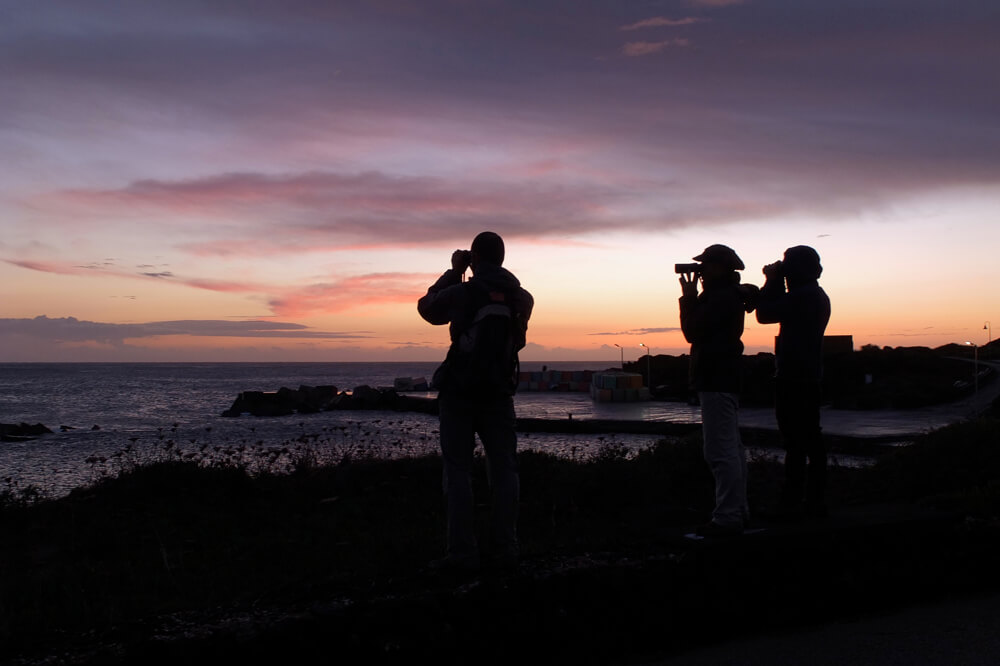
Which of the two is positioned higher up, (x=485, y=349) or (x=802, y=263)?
(x=802, y=263)

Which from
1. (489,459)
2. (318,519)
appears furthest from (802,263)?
(318,519)

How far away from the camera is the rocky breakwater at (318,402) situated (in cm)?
5272

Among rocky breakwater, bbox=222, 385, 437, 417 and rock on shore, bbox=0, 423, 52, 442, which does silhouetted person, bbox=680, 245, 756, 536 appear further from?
rocky breakwater, bbox=222, 385, 437, 417

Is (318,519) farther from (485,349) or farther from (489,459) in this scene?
(485,349)

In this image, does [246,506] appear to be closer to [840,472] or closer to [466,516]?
[466,516]

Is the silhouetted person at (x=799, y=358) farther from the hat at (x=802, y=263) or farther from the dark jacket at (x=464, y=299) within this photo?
the dark jacket at (x=464, y=299)

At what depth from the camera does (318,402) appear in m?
60.2

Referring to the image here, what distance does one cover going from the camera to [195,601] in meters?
5.09

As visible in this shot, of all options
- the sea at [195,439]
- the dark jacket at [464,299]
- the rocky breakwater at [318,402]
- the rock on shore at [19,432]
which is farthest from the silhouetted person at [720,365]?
the rocky breakwater at [318,402]

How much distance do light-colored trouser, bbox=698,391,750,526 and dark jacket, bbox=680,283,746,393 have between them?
0.27ft

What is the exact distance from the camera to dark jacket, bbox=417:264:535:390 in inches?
162

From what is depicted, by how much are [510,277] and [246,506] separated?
562 centimetres

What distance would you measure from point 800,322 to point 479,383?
2196 mm

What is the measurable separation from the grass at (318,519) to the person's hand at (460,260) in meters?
1.63
